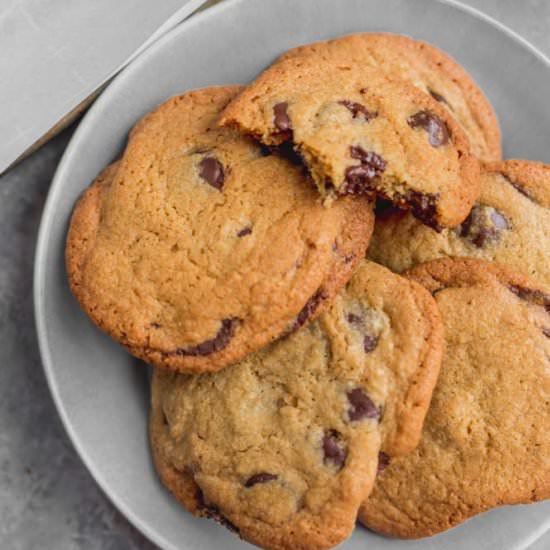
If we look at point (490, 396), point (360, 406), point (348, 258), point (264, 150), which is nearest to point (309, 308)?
point (348, 258)

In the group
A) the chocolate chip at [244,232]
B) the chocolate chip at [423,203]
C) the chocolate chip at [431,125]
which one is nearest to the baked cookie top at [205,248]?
the chocolate chip at [244,232]

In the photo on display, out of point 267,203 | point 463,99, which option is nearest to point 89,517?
point 267,203

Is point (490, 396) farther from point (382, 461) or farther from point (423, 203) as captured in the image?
point (423, 203)

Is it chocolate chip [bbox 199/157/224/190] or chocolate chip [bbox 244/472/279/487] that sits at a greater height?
chocolate chip [bbox 199/157/224/190]

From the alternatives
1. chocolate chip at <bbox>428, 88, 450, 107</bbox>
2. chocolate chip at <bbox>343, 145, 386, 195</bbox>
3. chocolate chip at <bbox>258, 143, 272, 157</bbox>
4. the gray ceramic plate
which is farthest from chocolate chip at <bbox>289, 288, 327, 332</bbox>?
chocolate chip at <bbox>428, 88, 450, 107</bbox>

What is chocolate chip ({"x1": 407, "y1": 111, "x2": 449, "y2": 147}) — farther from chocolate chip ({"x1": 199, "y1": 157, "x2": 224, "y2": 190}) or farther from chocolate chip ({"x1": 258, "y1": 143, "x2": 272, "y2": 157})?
chocolate chip ({"x1": 199, "y1": 157, "x2": 224, "y2": 190})

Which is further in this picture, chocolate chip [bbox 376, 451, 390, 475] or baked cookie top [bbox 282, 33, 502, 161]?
baked cookie top [bbox 282, 33, 502, 161]

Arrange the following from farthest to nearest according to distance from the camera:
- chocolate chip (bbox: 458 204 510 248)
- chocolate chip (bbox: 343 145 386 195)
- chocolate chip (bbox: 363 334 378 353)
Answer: chocolate chip (bbox: 458 204 510 248) → chocolate chip (bbox: 363 334 378 353) → chocolate chip (bbox: 343 145 386 195)

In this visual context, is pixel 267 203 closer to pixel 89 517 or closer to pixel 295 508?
pixel 295 508
